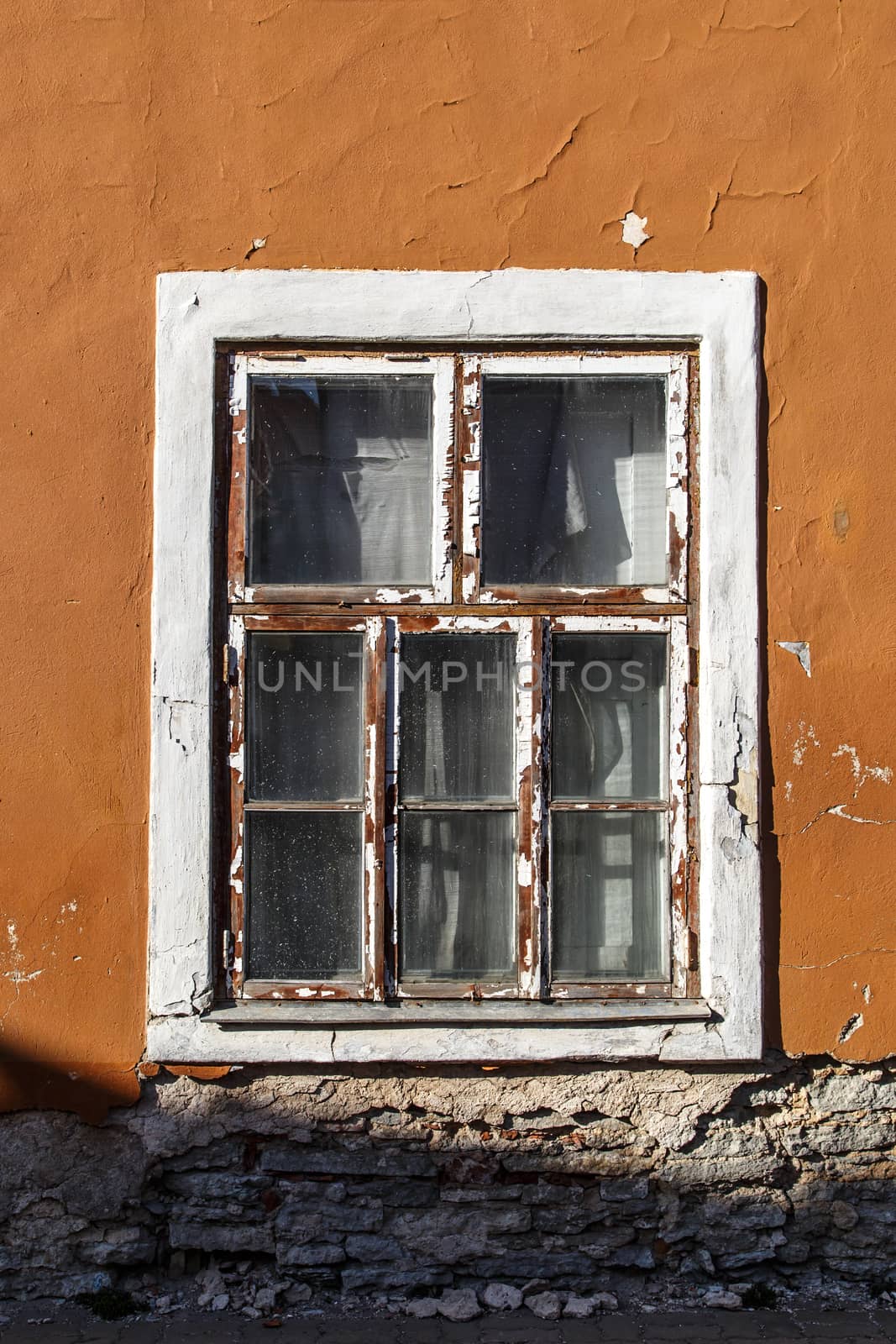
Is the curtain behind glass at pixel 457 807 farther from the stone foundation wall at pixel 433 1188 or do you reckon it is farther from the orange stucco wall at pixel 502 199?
the orange stucco wall at pixel 502 199

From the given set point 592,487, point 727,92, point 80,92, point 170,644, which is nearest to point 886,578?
point 592,487

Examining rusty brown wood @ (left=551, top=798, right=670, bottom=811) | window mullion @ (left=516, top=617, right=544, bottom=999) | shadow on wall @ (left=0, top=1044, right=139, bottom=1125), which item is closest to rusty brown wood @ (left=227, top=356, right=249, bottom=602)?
window mullion @ (left=516, top=617, right=544, bottom=999)

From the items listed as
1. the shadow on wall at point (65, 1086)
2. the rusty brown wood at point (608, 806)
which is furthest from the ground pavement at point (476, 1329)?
the rusty brown wood at point (608, 806)

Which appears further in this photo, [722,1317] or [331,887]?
[331,887]

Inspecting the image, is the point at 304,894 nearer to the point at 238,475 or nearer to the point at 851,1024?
the point at 238,475

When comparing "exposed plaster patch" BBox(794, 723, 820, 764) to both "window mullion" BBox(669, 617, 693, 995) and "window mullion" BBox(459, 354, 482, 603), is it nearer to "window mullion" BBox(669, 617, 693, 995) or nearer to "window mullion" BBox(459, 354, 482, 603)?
"window mullion" BBox(669, 617, 693, 995)

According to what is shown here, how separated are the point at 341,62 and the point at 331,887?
203 cm

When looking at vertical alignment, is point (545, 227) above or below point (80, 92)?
below

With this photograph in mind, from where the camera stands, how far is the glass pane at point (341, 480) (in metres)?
2.81

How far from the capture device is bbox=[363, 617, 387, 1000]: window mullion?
272 cm

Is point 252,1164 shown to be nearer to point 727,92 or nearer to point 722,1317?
point 722,1317

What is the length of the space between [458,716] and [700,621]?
642 mm

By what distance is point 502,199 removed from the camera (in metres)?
2.74

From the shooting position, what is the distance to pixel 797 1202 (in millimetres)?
2715
